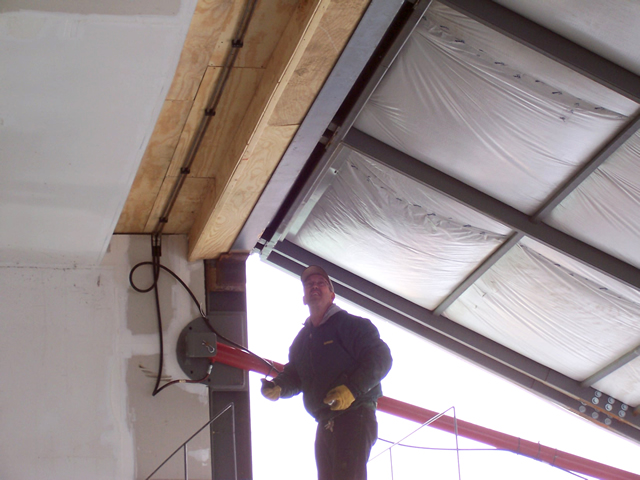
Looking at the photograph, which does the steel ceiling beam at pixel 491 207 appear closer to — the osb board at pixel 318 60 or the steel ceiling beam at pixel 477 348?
the osb board at pixel 318 60

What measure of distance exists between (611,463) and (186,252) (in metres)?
5.63

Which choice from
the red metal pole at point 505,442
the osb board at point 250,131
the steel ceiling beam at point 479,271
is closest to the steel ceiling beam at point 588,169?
the steel ceiling beam at point 479,271

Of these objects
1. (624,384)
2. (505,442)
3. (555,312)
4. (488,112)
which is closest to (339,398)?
(488,112)

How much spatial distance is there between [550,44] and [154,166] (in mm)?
3050

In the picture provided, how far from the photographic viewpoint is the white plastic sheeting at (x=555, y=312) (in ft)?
21.7

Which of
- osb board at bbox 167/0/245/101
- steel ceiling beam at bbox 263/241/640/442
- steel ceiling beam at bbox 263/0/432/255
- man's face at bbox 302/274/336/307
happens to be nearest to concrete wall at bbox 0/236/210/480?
man's face at bbox 302/274/336/307

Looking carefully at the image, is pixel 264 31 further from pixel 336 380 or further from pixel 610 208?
pixel 610 208

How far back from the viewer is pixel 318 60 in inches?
157

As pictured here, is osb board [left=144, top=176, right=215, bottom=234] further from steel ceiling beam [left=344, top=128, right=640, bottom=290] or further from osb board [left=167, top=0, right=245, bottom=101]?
steel ceiling beam [left=344, top=128, right=640, bottom=290]

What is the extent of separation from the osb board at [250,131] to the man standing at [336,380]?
36.3 inches

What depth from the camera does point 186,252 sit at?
583 centimetres

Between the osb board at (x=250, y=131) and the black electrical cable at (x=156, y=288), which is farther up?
the osb board at (x=250, y=131)

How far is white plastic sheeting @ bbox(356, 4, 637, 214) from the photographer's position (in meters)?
5.03

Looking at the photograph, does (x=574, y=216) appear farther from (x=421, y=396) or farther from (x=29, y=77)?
(x=29, y=77)
